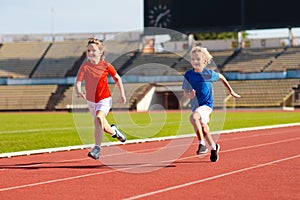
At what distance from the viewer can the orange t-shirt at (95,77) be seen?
11031 mm

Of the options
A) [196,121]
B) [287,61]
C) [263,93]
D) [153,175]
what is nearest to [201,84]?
[196,121]

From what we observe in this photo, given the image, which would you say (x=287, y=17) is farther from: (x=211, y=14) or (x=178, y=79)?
(x=178, y=79)

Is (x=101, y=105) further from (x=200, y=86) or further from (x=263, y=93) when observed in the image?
(x=263, y=93)

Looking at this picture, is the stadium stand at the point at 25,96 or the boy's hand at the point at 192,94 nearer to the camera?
the boy's hand at the point at 192,94

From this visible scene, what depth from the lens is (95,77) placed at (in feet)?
36.2

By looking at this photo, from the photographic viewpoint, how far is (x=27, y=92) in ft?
196

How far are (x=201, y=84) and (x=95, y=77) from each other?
5.53ft

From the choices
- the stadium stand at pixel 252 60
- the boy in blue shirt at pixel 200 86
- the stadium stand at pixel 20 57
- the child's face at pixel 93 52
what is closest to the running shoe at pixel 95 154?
the child's face at pixel 93 52

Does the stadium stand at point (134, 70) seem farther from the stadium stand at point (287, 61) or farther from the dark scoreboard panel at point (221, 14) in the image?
the dark scoreboard panel at point (221, 14)

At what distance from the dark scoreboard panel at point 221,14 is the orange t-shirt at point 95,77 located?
35538mm

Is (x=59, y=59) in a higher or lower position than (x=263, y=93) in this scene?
lower

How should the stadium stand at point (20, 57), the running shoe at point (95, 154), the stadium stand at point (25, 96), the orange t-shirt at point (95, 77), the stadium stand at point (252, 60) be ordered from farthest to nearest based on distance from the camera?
1. the stadium stand at point (20, 57)
2. the stadium stand at point (25, 96)
3. the stadium stand at point (252, 60)
4. the running shoe at point (95, 154)
5. the orange t-shirt at point (95, 77)

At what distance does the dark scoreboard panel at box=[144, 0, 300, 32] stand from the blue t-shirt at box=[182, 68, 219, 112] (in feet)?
Answer: 115

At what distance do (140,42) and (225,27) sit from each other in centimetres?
1803
